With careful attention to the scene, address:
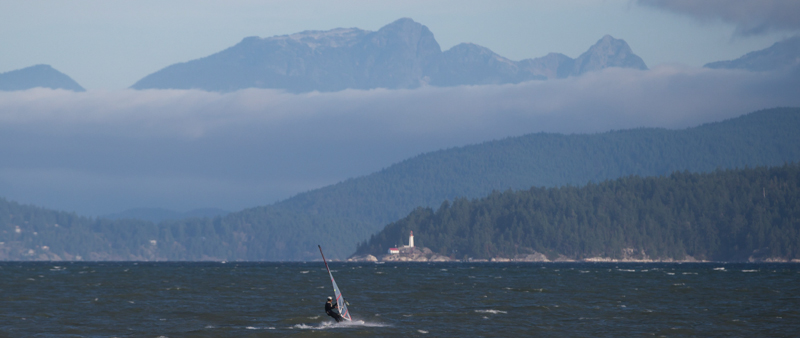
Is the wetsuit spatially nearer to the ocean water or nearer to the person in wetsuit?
the person in wetsuit

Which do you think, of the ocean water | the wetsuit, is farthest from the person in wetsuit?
the ocean water

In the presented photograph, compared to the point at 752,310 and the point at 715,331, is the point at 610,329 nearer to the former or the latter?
the point at 715,331

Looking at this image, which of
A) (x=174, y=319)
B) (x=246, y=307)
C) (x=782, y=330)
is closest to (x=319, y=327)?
(x=174, y=319)

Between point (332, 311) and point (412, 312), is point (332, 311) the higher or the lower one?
the higher one

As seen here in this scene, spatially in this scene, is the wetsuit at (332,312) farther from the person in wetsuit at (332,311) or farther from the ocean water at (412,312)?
the ocean water at (412,312)

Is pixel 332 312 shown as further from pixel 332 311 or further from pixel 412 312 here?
pixel 412 312

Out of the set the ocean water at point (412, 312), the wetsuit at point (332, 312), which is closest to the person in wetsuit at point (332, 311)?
the wetsuit at point (332, 312)

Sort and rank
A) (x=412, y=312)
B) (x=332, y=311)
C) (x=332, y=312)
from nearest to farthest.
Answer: (x=332, y=312) → (x=332, y=311) → (x=412, y=312)

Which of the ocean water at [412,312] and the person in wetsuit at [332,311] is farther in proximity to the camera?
the person in wetsuit at [332,311]

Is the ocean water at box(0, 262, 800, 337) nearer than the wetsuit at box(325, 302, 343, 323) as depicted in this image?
Yes

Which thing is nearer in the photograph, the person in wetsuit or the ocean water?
the ocean water

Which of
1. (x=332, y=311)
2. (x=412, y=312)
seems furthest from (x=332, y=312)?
(x=412, y=312)

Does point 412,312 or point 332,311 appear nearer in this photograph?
point 332,311

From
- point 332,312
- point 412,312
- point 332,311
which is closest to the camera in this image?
point 332,312
